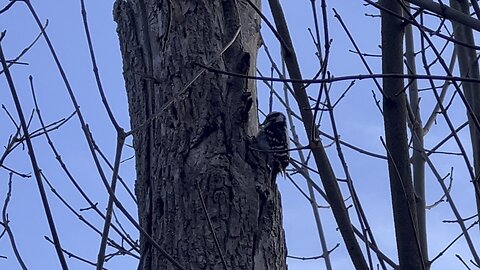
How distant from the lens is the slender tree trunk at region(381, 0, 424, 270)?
161 centimetres

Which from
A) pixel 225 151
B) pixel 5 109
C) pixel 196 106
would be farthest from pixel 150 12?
pixel 5 109

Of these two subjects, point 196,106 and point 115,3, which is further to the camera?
point 115,3

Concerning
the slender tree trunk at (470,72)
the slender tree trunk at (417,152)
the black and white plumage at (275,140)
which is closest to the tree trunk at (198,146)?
the black and white plumage at (275,140)

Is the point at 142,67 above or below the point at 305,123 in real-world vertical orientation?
above

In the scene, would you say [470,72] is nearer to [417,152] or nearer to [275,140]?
[417,152]

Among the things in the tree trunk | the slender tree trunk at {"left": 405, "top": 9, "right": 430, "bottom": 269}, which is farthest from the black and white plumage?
the slender tree trunk at {"left": 405, "top": 9, "right": 430, "bottom": 269}

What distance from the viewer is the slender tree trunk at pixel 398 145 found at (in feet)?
5.29

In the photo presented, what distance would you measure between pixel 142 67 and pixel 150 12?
8.1 inches

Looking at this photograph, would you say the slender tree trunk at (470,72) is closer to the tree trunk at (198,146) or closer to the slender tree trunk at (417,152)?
the slender tree trunk at (417,152)

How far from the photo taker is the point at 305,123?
6.15 ft

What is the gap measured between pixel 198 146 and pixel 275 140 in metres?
0.59

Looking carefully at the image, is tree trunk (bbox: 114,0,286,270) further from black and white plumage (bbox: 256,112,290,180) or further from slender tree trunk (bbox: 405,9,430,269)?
slender tree trunk (bbox: 405,9,430,269)

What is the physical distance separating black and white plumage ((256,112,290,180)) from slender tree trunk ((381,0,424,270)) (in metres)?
0.56

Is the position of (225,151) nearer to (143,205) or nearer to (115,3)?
(143,205)
